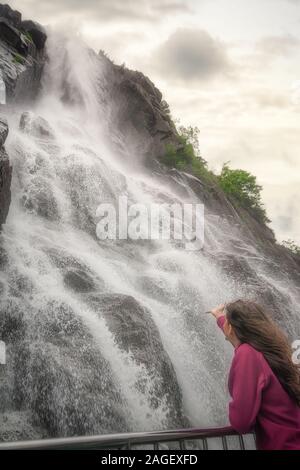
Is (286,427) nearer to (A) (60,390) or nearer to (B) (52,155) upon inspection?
(A) (60,390)

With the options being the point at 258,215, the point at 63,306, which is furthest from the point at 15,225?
the point at 258,215

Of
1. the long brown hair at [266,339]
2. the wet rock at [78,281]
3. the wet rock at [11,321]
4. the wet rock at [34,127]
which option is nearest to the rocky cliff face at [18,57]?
the wet rock at [34,127]

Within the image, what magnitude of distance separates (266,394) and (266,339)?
37cm

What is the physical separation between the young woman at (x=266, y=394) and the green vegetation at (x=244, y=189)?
1092 inches

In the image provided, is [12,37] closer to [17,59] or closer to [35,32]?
[17,59]

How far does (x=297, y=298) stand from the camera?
15.4 metres

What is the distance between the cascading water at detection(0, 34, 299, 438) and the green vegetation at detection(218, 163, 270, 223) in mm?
13269

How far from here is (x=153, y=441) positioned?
245 cm

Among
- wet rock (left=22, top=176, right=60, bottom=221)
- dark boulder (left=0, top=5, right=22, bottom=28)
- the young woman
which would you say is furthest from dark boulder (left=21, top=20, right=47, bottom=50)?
the young woman

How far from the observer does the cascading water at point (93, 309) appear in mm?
6414

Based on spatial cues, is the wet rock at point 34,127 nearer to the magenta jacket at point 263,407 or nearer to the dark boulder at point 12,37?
the dark boulder at point 12,37

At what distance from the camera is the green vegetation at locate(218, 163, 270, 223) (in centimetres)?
3050

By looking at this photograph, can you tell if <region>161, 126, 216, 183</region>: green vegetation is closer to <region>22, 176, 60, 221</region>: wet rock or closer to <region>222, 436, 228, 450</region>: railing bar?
<region>22, 176, 60, 221</region>: wet rock

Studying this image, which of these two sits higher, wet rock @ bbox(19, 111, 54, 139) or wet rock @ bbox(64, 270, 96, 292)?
wet rock @ bbox(19, 111, 54, 139)
